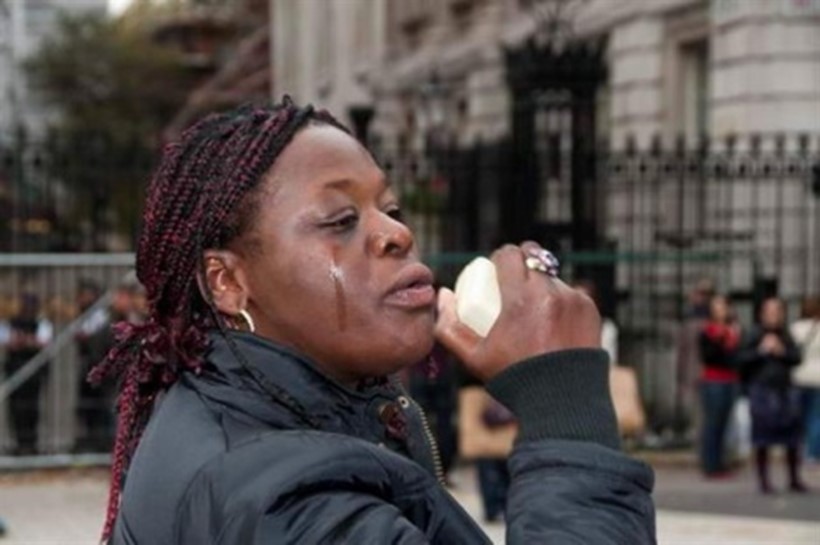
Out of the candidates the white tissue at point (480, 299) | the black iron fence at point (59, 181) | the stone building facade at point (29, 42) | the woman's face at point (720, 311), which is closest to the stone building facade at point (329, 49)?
the stone building facade at point (29, 42)

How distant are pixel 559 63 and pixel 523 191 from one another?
4.83 feet

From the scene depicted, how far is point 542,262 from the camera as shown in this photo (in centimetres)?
206

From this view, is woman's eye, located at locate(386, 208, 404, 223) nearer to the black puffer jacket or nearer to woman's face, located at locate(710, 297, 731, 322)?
the black puffer jacket

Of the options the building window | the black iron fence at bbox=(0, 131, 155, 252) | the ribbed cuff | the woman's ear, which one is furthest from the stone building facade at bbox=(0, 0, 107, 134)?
the ribbed cuff

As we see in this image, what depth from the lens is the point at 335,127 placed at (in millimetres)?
2225

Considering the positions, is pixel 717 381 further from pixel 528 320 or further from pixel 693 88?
pixel 528 320

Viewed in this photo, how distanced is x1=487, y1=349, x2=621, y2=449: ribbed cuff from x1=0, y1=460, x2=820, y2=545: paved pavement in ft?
27.3

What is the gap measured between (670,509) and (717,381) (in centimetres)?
204

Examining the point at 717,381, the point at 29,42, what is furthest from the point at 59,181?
the point at 29,42

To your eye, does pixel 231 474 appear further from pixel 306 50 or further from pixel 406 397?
pixel 306 50

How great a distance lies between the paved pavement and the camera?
38.8 ft

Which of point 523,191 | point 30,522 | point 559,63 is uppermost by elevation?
point 559,63

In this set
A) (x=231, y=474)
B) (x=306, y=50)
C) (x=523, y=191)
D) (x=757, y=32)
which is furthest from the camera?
(x=306, y=50)

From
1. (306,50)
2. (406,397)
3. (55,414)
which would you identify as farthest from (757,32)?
(306,50)
